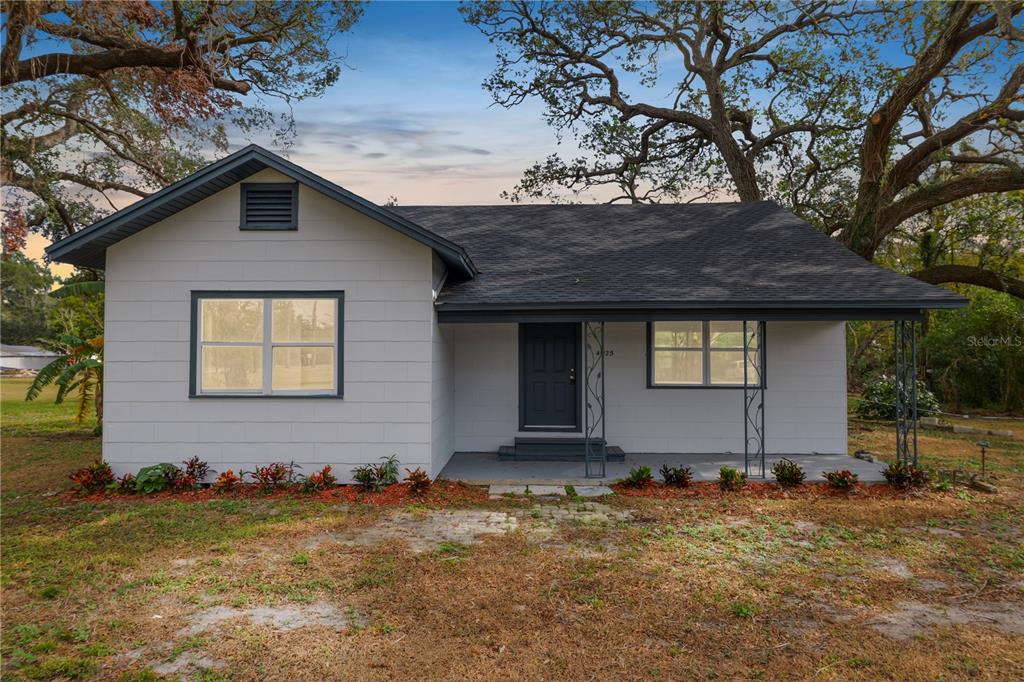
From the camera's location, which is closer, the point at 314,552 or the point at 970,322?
the point at 314,552

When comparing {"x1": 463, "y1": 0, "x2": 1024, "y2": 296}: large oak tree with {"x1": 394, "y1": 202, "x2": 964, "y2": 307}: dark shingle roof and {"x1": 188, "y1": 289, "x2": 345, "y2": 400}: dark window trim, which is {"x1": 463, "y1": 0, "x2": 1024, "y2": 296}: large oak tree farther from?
{"x1": 188, "y1": 289, "x2": 345, "y2": 400}: dark window trim

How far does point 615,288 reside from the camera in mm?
9414

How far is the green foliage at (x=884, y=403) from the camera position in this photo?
16.8 m

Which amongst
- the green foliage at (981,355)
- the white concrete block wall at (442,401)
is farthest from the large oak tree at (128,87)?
the green foliage at (981,355)


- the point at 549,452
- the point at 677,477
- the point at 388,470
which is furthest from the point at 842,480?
the point at 388,470

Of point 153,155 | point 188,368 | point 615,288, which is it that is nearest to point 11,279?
point 153,155

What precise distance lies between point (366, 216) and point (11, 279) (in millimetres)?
50817

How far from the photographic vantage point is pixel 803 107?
20500mm

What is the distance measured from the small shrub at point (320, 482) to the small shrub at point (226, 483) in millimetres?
922

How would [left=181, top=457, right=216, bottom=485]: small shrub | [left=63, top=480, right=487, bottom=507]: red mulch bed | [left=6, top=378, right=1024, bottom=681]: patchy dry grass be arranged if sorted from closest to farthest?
[left=6, top=378, right=1024, bottom=681]: patchy dry grass
[left=63, top=480, right=487, bottom=507]: red mulch bed
[left=181, top=457, right=216, bottom=485]: small shrub

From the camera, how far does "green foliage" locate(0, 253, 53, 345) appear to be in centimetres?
4541

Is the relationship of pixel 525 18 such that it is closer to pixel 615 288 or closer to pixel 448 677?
pixel 615 288

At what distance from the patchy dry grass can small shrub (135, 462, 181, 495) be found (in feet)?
1.31

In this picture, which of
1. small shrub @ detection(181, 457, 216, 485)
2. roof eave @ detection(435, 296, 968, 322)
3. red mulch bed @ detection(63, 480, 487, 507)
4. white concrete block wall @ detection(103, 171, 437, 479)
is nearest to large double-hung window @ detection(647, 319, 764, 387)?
roof eave @ detection(435, 296, 968, 322)
